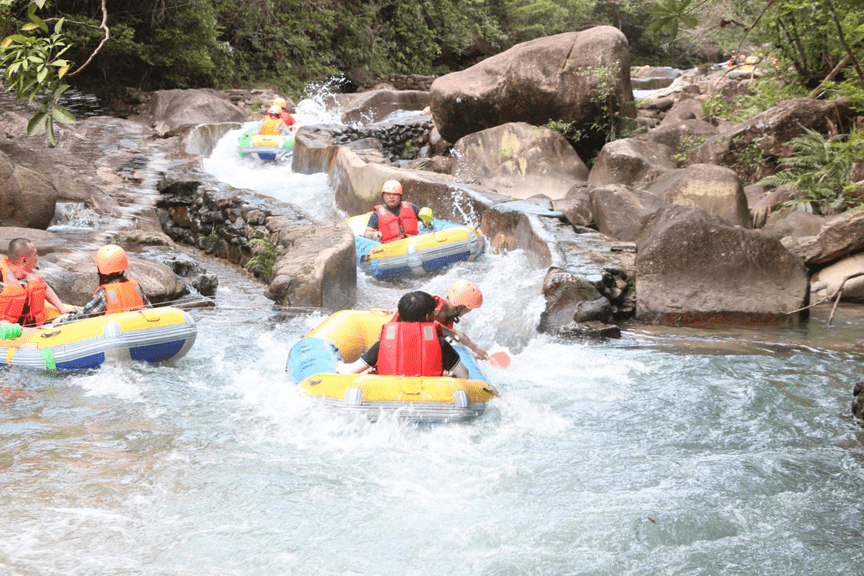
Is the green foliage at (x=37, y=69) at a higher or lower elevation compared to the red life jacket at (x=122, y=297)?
higher

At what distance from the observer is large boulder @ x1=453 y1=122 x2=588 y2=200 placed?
13.3m

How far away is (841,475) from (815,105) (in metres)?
8.09

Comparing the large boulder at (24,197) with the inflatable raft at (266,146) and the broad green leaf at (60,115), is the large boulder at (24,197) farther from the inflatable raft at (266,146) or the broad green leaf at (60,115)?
the broad green leaf at (60,115)

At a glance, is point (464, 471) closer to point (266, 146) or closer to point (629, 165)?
point (629, 165)

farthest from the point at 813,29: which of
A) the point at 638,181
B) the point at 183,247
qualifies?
the point at 183,247

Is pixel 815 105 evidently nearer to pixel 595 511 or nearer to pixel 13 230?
pixel 595 511

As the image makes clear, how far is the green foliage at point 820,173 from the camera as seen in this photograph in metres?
9.89

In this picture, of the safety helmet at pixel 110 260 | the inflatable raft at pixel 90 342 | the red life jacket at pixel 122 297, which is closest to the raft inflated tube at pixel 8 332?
the inflatable raft at pixel 90 342

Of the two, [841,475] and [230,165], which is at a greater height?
[230,165]

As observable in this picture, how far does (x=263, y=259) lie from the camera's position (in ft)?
33.4

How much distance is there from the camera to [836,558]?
3.85 meters

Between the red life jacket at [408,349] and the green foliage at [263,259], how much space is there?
4.96 meters

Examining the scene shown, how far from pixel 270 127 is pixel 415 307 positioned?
12158 millimetres

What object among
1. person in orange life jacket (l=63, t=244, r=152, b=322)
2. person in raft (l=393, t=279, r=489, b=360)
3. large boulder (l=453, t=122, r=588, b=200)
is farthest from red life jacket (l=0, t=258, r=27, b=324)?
large boulder (l=453, t=122, r=588, b=200)
